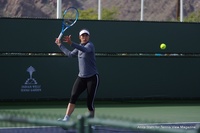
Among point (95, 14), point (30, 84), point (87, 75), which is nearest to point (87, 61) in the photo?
point (87, 75)

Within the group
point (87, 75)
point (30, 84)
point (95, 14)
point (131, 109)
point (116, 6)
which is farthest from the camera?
point (116, 6)

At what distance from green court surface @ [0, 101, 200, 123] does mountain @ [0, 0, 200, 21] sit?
2885cm

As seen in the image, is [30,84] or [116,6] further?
[116,6]

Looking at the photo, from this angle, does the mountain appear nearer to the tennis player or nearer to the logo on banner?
the logo on banner

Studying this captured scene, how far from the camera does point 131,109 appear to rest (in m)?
13.7

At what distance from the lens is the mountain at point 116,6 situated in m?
45.0

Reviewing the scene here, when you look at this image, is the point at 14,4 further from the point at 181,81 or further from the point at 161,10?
the point at 181,81

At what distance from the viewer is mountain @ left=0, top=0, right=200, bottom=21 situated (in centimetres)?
4503

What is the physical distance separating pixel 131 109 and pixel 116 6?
40.9m

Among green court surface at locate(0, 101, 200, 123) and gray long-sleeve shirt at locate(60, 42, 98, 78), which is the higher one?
gray long-sleeve shirt at locate(60, 42, 98, 78)

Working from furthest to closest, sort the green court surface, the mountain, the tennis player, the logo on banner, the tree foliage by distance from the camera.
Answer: the tree foliage < the mountain < the logo on banner < the green court surface < the tennis player

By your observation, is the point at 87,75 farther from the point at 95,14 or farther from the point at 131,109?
the point at 95,14

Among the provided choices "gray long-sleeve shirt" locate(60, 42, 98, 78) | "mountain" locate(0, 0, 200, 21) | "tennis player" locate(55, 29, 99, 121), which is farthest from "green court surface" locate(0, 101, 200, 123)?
"mountain" locate(0, 0, 200, 21)

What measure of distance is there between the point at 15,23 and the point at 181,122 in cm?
508
